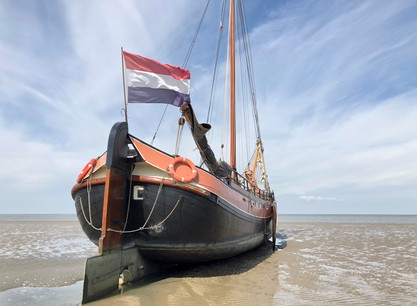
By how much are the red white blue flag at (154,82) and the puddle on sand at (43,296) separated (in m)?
4.44

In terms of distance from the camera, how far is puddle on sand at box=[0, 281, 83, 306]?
19.9 feet

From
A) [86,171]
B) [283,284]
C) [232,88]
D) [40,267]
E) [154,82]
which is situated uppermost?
[232,88]

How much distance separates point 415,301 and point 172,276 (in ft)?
17.4

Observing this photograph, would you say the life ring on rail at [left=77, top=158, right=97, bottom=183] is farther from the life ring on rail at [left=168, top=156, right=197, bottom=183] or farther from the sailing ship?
the life ring on rail at [left=168, top=156, right=197, bottom=183]

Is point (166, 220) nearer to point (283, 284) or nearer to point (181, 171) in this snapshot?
point (181, 171)

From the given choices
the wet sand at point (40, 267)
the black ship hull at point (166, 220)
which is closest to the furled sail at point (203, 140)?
the black ship hull at point (166, 220)

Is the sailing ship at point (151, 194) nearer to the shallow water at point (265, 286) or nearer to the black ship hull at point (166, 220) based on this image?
the black ship hull at point (166, 220)

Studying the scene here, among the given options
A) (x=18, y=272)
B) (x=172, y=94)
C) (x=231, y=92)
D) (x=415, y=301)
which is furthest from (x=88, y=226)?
(x=231, y=92)

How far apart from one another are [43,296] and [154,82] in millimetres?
5339

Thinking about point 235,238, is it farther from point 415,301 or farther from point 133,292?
point 415,301

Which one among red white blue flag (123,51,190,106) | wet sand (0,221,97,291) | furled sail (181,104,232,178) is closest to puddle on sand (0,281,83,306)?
wet sand (0,221,97,291)

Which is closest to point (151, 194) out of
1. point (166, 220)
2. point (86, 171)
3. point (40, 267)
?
point (166, 220)

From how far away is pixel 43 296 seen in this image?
21.5 ft

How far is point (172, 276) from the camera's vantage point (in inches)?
322
